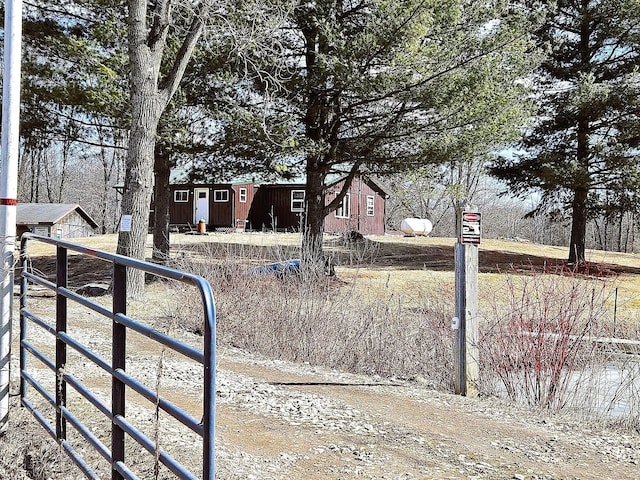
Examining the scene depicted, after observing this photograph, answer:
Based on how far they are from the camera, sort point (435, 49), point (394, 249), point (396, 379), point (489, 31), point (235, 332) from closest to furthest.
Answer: point (396, 379) → point (235, 332) → point (435, 49) → point (489, 31) → point (394, 249)

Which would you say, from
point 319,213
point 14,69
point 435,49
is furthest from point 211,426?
point 319,213

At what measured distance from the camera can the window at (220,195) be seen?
34844mm

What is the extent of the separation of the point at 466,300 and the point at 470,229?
26.3 inches

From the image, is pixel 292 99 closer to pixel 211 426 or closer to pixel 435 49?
pixel 435 49

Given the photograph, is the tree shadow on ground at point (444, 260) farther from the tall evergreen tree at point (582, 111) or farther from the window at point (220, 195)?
the window at point (220, 195)

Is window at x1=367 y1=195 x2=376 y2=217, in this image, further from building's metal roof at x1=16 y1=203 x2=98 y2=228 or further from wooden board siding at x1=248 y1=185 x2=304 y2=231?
building's metal roof at x1=16 y1=203 x2=98 y2=228

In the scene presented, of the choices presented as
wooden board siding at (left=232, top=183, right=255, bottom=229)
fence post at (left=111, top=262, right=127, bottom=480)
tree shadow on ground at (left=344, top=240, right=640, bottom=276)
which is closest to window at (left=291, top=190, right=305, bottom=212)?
wooden board siding at (left=232, top=183, right=255, bottom=229)

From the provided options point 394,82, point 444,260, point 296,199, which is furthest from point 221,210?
point 394,82

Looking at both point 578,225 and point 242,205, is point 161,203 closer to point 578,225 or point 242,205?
point 578,225

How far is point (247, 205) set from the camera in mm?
35406

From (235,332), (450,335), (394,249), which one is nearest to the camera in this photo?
(450,335)

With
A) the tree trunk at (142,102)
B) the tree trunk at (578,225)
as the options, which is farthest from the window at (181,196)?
the tree trunk at (142,102)

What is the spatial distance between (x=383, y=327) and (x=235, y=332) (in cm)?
201

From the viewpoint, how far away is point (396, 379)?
23.0ft
